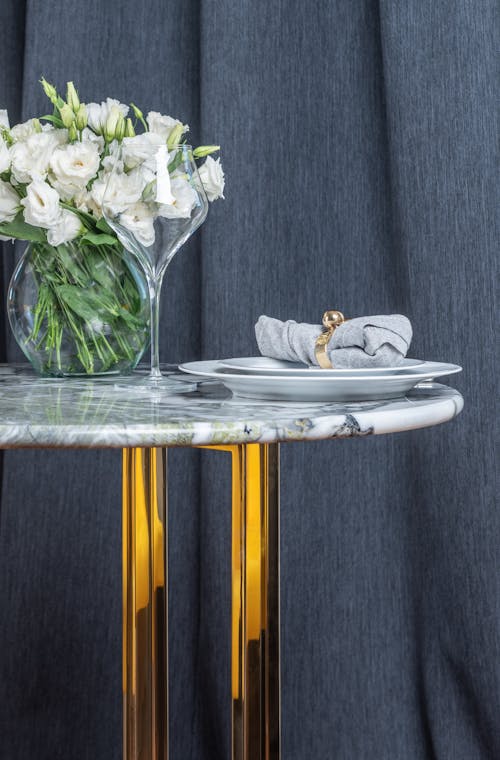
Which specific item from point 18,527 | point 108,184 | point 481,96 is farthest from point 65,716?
point 481,96

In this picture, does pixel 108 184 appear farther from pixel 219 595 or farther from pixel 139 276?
pixel 219 595

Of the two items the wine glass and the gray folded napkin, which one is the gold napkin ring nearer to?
the gray folded napkin

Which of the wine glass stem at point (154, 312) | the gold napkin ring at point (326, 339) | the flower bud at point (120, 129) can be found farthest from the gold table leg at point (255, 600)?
the flower bud at point (120, 129)

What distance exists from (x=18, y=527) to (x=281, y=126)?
0.83 m

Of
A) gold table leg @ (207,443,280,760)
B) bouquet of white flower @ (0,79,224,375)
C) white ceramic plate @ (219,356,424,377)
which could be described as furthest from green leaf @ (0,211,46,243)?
gold table leg @ (207,443,280,760)

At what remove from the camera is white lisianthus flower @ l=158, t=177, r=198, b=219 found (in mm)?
842

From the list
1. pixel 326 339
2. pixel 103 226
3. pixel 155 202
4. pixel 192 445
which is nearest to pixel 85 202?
pixel 103 226

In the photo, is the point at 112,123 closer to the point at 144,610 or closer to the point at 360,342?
the point at 360,342

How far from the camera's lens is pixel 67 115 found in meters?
0.96

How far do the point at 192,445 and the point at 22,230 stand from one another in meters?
0.47

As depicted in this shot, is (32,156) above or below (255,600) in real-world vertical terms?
above

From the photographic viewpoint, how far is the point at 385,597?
4.45ft

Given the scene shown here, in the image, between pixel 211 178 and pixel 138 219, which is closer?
pixel 138 219

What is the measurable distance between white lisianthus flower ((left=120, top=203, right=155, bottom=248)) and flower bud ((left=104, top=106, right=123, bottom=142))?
0.17 m
